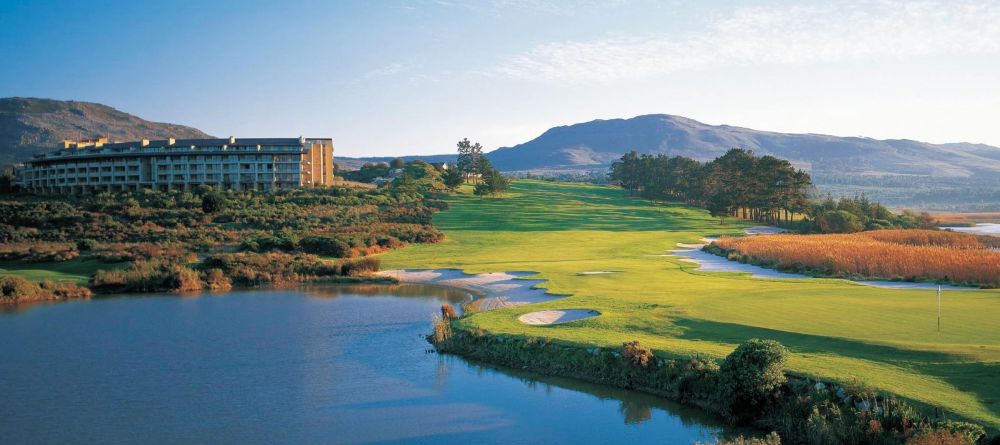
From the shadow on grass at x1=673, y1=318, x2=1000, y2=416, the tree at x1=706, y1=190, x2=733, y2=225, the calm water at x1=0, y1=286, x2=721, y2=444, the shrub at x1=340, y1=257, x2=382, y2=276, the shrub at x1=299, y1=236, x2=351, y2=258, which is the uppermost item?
the tree at x1=706, y1=190, x2=733, y2=225

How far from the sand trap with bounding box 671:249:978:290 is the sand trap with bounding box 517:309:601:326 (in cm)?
1470

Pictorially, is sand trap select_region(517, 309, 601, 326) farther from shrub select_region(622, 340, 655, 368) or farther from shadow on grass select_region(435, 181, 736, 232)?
shadow on grass select_region(435, 181, 736, 232)

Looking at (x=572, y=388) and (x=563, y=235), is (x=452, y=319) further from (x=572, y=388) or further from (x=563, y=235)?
(x=563, y=235)

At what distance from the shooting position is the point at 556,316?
3006cm

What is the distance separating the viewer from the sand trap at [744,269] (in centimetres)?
3547

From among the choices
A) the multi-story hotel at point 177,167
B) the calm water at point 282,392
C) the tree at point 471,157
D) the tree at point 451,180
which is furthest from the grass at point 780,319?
the tree at point 471,157

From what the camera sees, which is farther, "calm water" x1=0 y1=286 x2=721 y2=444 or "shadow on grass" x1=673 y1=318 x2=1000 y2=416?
"calm water" x1=0 y1=286 x2=721 y2=444

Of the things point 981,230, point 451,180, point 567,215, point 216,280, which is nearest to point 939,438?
point 216,280

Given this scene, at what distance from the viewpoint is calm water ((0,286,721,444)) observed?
17875 mm

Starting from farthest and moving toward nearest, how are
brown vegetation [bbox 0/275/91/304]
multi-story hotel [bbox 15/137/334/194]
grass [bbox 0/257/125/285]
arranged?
multi-story hotel [bbox 15/137/334/194] → grass [bbox 0/257/125/285] → brown vegetation [bbox 0/275/91/304]

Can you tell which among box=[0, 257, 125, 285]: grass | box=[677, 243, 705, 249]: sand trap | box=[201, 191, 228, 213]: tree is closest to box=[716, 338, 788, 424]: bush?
box=[0, 257, 125, 285]: grass

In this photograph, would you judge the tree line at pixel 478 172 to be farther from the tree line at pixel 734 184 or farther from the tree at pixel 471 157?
the tree line at pixel 734 184

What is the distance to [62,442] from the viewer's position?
1725 centimetres

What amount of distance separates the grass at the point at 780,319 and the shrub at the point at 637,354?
0.47m
